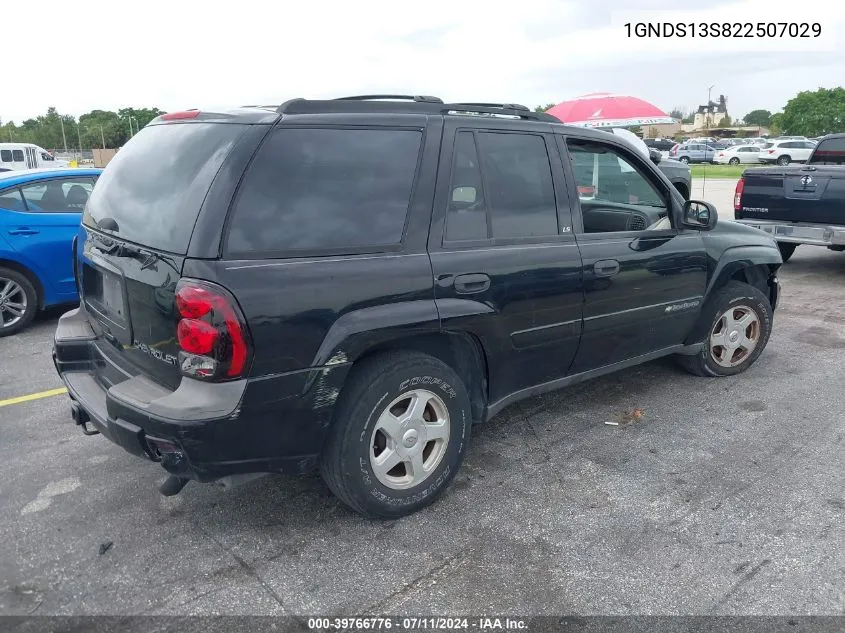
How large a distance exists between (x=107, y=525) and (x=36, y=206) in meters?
4.62

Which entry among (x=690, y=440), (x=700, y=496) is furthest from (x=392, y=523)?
(x=690, y=440)

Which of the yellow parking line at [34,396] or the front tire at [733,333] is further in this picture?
the front tire at [733,333]

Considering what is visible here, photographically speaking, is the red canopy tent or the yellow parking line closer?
the yellow parking line

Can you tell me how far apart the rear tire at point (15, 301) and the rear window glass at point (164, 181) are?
365 cm

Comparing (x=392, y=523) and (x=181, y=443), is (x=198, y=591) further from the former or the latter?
(x=392, y=523)

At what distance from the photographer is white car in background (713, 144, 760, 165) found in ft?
143

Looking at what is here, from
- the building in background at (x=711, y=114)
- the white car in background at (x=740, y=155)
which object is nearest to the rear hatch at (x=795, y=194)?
the white car in background at (x=740, y=155)

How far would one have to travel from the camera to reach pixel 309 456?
9.73ft

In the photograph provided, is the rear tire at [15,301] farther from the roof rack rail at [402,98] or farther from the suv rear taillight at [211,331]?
the suv rear taillight at [211,331]

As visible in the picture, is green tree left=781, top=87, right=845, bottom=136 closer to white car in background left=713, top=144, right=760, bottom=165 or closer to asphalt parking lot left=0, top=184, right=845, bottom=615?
white car in background left=713, top=144, right=760, bottom=165

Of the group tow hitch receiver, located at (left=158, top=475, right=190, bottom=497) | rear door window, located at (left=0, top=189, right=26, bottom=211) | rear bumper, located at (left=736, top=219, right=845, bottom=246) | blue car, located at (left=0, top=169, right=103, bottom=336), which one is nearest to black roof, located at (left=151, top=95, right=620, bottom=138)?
tow hitch receiver, located at (left=158, top=475, right=190, bottom=497)

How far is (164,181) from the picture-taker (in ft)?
9.83

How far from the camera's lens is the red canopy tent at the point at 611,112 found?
1680 cm

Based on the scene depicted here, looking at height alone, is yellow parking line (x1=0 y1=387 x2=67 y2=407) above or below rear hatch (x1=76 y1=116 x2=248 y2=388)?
below
